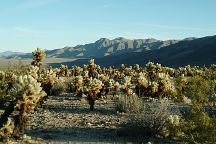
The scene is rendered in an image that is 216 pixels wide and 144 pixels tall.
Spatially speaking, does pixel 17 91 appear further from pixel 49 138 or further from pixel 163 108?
pixel 163 108

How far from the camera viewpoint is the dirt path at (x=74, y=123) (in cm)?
1641

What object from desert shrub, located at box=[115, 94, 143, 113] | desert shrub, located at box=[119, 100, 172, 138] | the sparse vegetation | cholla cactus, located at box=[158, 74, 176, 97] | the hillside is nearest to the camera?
the sparse vegetation

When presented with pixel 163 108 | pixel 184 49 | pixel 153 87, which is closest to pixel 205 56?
pixel 184 49

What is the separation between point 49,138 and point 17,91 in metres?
2.62

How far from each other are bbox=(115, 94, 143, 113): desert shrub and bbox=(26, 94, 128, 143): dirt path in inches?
16.4

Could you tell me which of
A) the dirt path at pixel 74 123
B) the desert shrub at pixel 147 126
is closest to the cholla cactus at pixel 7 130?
the dirt path at pixel 74 123

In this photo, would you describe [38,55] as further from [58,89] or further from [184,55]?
[184,55]

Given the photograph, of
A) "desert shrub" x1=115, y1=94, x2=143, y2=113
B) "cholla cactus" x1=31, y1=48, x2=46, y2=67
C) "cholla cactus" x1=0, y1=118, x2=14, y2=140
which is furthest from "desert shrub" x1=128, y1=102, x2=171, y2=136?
"cholla cactus" x1=31, y1=48, x2=46, y2=67

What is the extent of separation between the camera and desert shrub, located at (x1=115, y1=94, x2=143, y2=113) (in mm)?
20917

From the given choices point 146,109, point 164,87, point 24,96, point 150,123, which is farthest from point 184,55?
point 24,96

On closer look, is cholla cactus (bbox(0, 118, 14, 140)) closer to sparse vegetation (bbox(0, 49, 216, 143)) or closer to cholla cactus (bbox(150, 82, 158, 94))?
sparse vegetation (bbox(0, 49, 216, 143))

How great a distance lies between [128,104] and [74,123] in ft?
11.1

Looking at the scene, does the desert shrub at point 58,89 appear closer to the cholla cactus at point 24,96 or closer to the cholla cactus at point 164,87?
the cholla cactus at point 164,87

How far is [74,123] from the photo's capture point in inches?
758
